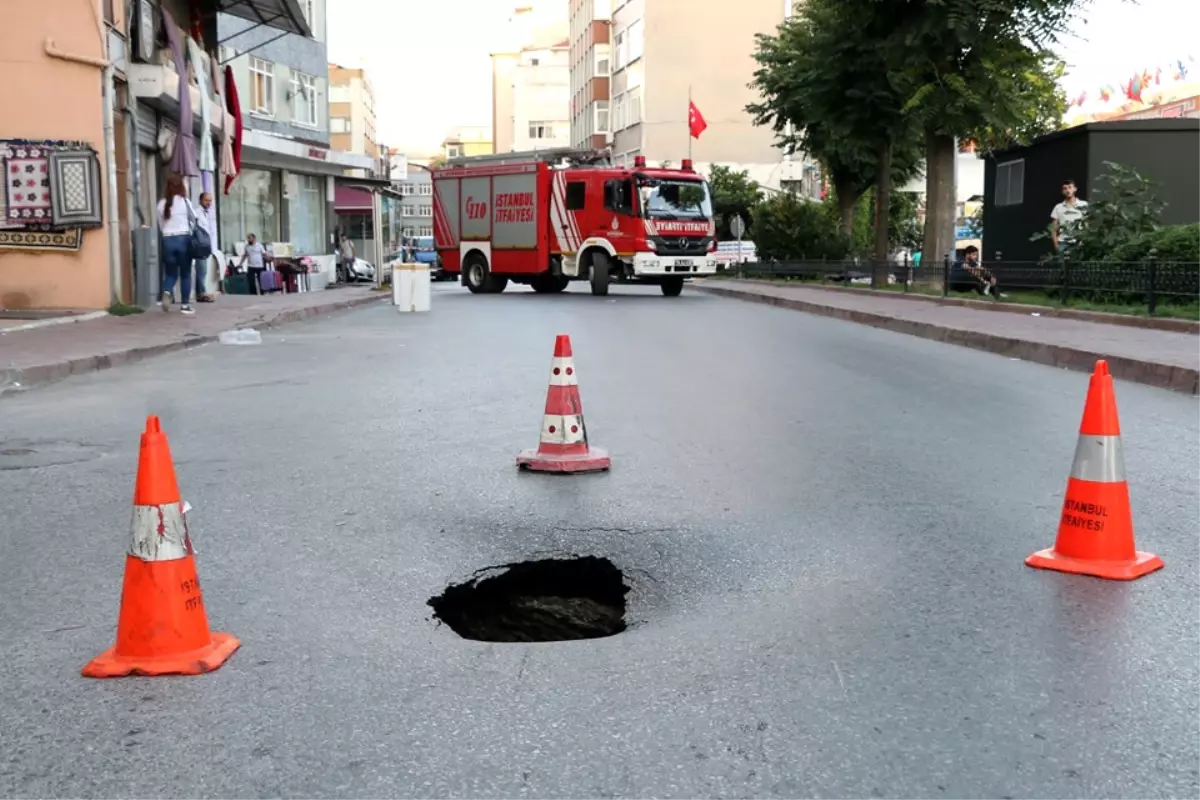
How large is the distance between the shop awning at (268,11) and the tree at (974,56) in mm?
11818

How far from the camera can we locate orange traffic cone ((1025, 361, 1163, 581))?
14.3ft

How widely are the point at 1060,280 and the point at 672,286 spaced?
11461 mm

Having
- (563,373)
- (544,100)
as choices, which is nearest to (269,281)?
(563,373)

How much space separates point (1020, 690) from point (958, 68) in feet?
68.6

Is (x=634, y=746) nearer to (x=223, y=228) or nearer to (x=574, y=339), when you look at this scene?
(x=574, y=339)

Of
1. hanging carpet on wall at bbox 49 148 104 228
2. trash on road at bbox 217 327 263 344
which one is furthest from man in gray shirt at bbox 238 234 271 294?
trash on road at bbox 217 327 263 344

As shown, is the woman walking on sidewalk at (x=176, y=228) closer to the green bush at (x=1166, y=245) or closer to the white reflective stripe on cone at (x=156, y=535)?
the green bush at (x=1166, y=245)

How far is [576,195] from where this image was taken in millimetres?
27547

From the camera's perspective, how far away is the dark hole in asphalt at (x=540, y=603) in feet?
13.3

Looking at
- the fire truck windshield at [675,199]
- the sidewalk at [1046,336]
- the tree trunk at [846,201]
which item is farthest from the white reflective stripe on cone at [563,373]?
the tree trunk at [846,201]

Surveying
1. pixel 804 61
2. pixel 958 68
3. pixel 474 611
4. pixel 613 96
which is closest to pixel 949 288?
pixel 958 68

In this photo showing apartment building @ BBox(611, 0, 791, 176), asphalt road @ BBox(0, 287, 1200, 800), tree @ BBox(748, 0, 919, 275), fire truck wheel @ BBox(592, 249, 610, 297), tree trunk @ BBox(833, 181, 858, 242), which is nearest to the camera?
asphalt road @ BBox(0, 287, 1200, 800)

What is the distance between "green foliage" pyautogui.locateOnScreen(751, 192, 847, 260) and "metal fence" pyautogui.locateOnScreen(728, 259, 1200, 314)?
7.31 m

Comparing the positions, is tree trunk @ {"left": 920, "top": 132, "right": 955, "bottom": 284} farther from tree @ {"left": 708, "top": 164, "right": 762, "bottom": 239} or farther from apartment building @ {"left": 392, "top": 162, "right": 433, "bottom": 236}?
apartment building @ {"left": 392, "top": 162, "right": 433, "bottom": 236}
